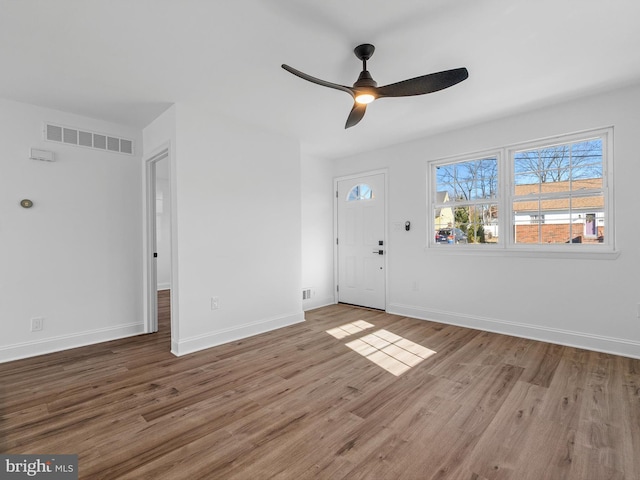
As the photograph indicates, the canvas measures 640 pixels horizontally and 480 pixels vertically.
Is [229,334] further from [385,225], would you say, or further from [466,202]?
[466,202]

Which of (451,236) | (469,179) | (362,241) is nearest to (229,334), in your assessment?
(362,241)

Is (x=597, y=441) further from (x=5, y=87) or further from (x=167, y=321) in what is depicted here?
(x=5, y=87)

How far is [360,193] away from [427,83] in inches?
119

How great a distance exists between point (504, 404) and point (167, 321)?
4.17m

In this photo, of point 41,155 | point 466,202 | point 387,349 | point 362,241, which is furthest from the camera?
point 362,241

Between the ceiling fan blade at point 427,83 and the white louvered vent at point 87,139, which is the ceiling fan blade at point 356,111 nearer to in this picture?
the ceiling fan blade at point 427,83

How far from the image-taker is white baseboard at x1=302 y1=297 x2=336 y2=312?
16.6 ft

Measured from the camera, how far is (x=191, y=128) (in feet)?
10.8

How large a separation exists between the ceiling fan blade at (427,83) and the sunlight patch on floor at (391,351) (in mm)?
2290

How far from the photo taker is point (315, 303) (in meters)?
5.21

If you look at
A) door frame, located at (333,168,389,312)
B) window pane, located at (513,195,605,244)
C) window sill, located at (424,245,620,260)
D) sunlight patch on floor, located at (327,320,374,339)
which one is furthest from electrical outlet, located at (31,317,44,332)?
window pane, located at (513,195,605,244)

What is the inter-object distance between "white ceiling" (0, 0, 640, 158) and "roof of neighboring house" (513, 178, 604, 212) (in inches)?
34.7

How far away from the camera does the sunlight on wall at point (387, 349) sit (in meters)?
2.93

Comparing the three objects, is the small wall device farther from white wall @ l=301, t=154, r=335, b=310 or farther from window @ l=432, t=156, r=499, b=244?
window @ l=432, t=156, r=499, b=244
